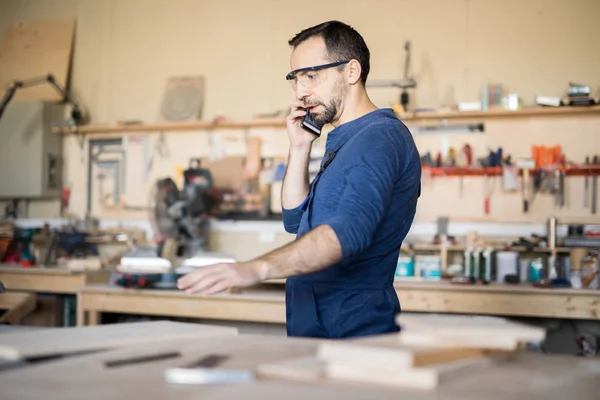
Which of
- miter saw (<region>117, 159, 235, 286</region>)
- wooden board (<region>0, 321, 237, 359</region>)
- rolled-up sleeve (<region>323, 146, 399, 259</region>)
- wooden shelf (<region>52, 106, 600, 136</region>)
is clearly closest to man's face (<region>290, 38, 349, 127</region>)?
rolled-up sleeve (<region>323, 146, 399, 259</region>)

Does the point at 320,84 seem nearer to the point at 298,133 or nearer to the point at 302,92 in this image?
the point at 302,92

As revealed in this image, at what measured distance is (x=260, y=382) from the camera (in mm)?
1268

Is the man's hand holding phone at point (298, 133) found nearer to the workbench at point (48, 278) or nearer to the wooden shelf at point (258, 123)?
the wooden shelf at point (258, 123)

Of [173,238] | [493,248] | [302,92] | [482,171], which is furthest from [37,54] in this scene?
[302,92]

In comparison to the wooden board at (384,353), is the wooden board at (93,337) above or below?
below

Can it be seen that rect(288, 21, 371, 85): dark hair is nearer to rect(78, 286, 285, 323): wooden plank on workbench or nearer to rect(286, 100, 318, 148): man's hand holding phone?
rect(286, 100, 318, 148): man's hand holding phone

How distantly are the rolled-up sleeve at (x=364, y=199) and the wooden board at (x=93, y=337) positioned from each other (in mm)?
420

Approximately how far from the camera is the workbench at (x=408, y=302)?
4051 mm

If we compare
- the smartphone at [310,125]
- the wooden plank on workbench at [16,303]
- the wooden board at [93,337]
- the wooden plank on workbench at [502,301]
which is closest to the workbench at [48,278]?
the wooden plank on workbench at [16,303]

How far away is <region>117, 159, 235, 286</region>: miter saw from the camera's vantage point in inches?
179

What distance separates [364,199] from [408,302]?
2.55m

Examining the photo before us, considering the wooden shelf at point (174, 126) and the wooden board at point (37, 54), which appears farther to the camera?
the wooden board at point (37, 54)

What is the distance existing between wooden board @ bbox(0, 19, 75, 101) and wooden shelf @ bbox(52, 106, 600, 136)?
0.45m

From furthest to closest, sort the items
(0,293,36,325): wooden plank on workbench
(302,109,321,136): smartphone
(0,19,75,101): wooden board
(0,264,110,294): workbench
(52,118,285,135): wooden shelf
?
(0,19,75,101): wooden board < (52,118,285,135): wooden shelf < (0,264,110,294): workbench < (0,293,36,325): wooden plank on workbench < (302,109,321,136): smartphone
